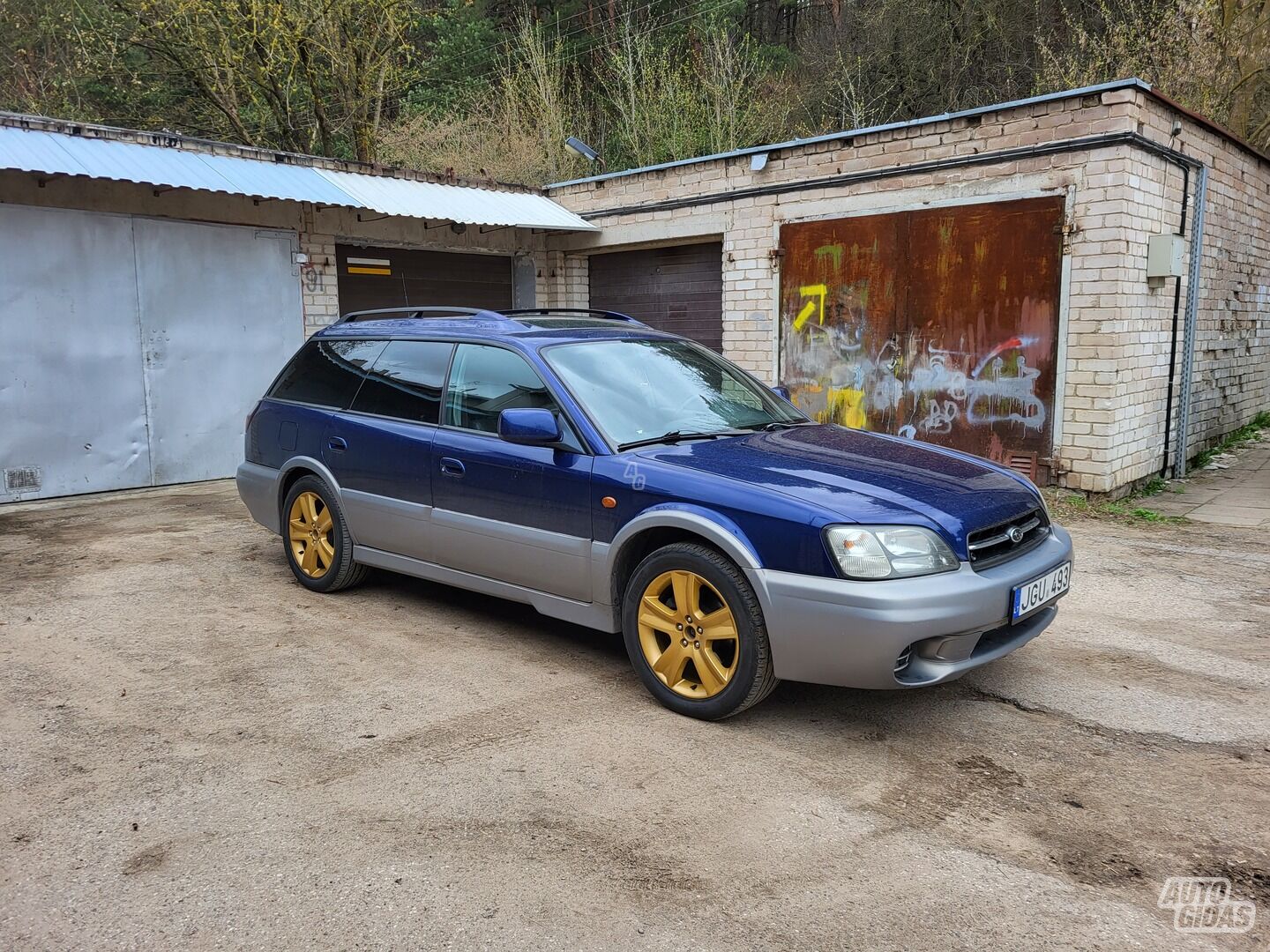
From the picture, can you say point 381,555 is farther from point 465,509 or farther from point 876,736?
point 876,736

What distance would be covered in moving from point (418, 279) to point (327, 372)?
260 inches

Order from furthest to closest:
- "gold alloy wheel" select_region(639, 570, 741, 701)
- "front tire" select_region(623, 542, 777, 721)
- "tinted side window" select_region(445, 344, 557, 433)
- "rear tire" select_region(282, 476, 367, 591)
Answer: "rear tire" select_region(282, 476, 367, 591) < "tinted side window" select_region(445, 344, 557, 433) < "gold alloy wheel" select_region(639, 570, 741, 701) < "front tire" select_region(623, 542, 777, 721)

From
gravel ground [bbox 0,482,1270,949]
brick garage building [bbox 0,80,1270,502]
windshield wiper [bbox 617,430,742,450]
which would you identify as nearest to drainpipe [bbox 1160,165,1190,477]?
brick garage building [bbox 0,80,1270,502]

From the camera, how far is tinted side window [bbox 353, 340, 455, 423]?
16.3 ft

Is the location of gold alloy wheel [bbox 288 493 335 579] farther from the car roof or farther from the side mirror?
the side mirror

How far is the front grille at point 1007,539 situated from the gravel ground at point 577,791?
0.70 metres

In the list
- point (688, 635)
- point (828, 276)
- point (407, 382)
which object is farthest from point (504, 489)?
point (828, 276)

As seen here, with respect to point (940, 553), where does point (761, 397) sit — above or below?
above

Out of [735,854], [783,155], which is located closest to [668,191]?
[783,155]

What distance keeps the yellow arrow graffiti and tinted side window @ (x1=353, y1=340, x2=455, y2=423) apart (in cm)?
597

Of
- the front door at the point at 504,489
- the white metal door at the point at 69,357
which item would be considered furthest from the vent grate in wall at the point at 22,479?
the front door at the point at 504,489

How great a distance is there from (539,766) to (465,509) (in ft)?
5.27

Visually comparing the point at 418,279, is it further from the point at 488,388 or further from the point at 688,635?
the point at 688,635

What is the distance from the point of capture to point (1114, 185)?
25.6 ft
